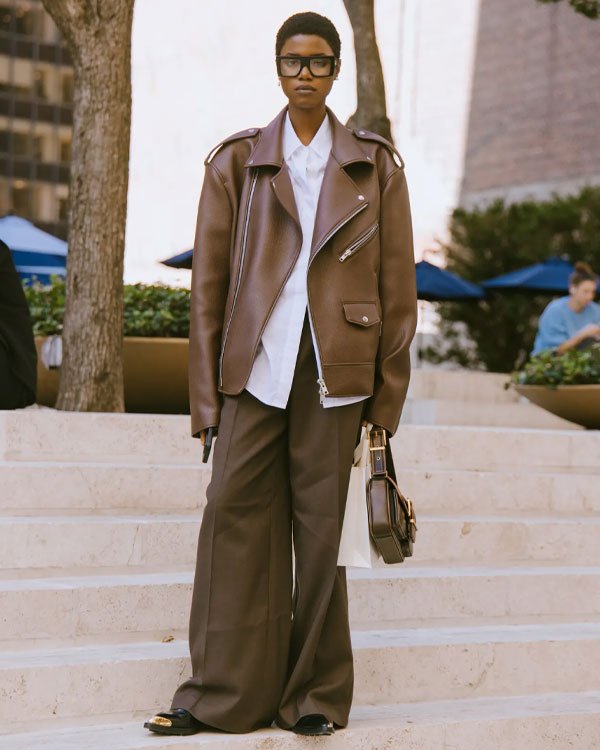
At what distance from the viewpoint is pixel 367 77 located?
388 inches

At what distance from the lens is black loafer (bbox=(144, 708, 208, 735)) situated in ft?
12.3

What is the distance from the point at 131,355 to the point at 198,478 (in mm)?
2537

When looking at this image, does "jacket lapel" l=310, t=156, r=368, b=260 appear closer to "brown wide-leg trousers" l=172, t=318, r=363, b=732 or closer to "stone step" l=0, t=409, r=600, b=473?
"brown wide-leg trousers" l=172, t=318, r=363, b=732

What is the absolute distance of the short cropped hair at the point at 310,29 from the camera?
3.66m

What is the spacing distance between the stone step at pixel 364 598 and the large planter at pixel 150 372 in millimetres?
3061

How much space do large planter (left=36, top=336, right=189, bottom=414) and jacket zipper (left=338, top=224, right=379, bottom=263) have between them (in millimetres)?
4344

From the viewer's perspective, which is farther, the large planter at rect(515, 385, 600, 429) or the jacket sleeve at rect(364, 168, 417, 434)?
the large planter at rect(515, 385, 600, 429)

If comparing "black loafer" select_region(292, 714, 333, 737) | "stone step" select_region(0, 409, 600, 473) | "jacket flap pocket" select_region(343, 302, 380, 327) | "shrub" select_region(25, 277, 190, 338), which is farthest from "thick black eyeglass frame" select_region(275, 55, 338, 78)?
"shrub" select_region(25, 277, 190, 338)

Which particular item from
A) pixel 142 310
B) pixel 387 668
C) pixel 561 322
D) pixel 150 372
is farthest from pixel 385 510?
pixel 561 322

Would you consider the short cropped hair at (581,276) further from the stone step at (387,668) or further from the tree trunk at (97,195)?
the stone step at (387,668)

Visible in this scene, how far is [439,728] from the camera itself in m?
4.23

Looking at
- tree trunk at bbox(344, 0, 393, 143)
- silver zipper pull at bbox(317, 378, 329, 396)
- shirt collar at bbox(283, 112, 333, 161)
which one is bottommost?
silver zipper pull at bbox(317, 378, 329, 396)

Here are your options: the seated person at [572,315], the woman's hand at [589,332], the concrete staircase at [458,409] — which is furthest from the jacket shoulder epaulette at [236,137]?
the seated person at [572,315]

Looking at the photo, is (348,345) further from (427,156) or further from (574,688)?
(427,156)
